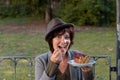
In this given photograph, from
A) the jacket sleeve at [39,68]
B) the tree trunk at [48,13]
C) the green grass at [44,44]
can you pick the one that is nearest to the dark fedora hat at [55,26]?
the jacket sleeve at [39,68]

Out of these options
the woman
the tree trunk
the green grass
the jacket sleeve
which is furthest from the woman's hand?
the tree trunk

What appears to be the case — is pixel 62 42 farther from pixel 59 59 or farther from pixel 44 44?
pixel 44 44

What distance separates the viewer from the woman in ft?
8.48

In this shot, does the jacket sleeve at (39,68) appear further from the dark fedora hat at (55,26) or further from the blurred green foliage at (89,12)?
the blurred green foliage at (89,12)

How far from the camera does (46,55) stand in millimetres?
2906

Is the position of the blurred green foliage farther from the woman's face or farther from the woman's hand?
the woman's hand

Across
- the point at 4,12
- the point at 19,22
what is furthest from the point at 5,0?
the point at 19,22

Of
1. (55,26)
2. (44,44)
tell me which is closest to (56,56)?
(55,26)

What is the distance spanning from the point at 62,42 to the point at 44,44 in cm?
769

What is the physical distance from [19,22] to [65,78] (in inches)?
537

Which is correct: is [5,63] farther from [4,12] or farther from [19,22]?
[4,12]

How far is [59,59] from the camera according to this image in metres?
2.51

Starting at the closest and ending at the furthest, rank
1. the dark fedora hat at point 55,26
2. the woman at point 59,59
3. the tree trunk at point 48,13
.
→ 1. the woman at point 59,59
2. the dark fedora hat at point 55,26
3. the tree trunk at point 48,13

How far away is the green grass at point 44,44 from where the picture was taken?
9219 millimetres
